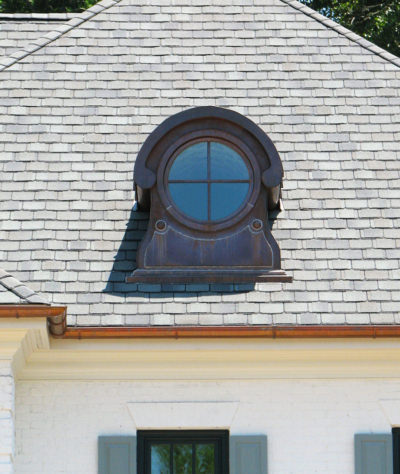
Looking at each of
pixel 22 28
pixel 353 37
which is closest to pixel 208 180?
pixel 353 37

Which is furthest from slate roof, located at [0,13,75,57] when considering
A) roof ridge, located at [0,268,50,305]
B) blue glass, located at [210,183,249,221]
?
roof ridge, located at [0,268,50,305]

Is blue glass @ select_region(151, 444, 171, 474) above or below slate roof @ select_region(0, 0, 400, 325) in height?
below

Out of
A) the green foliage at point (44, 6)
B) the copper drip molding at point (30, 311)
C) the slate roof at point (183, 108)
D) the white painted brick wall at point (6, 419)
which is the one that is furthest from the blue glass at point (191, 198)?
the green foliage at point (44, 6)

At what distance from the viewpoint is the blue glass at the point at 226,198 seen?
991 cm

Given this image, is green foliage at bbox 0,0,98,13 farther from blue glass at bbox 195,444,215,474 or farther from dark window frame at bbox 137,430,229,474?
blue glass at bbox 195,444,215,474

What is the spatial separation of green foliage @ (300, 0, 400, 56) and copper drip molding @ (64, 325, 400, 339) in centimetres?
1085

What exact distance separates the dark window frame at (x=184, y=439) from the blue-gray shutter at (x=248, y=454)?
0.13 metres

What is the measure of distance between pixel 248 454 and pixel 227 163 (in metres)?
2.64

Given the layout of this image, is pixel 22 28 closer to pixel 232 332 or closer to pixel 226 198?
pixel 226 198

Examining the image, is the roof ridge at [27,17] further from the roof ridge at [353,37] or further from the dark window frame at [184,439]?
the dark window frame at [184,439]

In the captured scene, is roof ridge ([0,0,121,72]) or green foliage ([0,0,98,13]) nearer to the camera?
roof ridge ([0,0,121,72])

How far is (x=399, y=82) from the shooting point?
11508mm

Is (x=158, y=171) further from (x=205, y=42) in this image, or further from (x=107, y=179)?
(x=205, y=42)

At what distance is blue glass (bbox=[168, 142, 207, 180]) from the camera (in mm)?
9961
